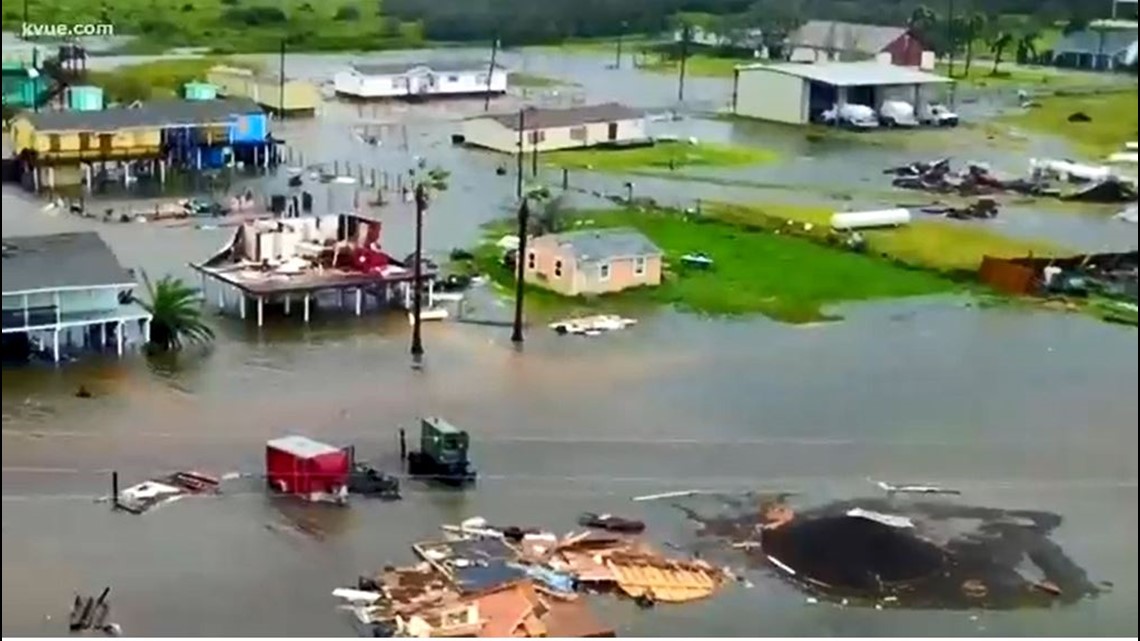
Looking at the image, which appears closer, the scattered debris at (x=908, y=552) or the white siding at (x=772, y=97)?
the scattered debris at (x=908, y=552)

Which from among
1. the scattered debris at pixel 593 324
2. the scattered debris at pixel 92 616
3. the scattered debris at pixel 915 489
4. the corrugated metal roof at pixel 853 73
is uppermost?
the corrugated metal roof at pixel 853 73

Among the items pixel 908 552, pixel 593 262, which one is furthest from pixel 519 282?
pixel 908 552

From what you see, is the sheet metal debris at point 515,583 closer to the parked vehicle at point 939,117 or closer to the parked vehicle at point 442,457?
the parked vehicle at point 442,457

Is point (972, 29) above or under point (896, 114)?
above

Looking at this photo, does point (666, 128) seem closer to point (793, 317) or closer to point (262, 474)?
point (793, 317)

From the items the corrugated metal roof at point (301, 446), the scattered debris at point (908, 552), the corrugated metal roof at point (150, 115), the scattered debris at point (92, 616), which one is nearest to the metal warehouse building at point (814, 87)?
the scattered debris at point (908, 552)

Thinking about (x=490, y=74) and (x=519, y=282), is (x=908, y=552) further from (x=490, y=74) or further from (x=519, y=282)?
(x=490, y=74)
